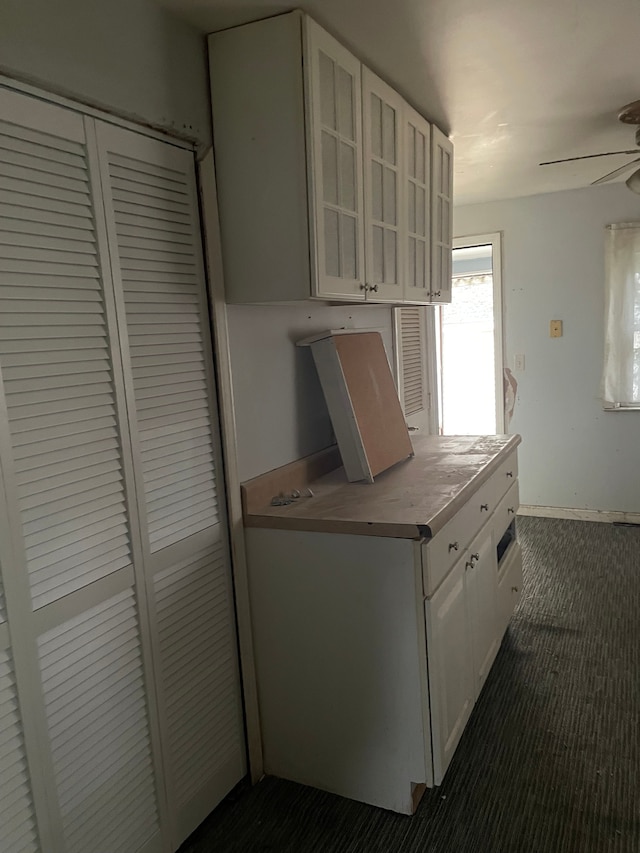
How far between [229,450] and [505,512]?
130cm

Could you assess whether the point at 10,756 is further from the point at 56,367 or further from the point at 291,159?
the point at 291,159

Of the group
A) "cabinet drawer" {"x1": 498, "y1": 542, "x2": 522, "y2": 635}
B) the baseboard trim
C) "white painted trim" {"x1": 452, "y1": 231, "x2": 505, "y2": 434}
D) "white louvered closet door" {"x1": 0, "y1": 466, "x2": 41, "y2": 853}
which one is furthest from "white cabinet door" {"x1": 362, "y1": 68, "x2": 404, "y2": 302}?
the baseboard trim

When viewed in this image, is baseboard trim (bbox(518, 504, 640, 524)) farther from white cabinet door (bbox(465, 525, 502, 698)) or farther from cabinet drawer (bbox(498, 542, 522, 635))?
white cabinet door (bbox(465, 525, 502, 698))

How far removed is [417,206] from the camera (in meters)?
2.51

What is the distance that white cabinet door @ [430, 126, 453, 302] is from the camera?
2664 mm

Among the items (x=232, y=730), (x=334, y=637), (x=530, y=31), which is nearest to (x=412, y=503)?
(x=334, y=637)

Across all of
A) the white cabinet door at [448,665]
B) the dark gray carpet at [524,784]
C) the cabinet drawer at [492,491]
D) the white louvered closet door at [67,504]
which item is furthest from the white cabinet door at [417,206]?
the dark gray carpet at [524,784]

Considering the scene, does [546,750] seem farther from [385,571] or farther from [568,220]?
[568,220]

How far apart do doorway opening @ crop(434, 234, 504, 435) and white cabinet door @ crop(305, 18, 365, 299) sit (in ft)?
12.6

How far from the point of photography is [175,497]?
1729mm

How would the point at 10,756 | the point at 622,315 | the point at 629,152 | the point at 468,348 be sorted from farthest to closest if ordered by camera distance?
the point at 468,348 < the point at 622,315 < the point at 629,152 < the point at 10,756

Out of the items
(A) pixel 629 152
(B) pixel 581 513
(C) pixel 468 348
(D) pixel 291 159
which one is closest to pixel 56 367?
(D) pixel 291 159

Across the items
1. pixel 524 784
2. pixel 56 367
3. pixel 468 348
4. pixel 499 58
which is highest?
pixel 499 58

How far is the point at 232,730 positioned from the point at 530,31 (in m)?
2.21
